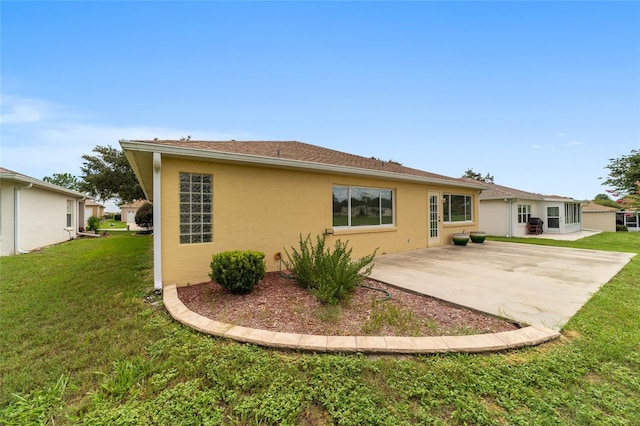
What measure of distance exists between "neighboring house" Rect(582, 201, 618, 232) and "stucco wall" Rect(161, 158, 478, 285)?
96.4 feet

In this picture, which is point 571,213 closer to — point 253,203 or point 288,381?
point 253,203

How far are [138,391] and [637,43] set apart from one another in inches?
628

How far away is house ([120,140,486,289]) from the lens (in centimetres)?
498

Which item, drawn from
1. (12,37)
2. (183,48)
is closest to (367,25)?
(183,48)

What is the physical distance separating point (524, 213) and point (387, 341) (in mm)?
19858

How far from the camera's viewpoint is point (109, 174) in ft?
76.0

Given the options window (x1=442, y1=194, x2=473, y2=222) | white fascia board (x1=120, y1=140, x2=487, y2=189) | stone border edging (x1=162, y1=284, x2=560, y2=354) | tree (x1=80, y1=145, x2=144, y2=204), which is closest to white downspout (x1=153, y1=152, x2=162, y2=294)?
white fascia board (x1=120, y1=140, x2=487, y2=189)

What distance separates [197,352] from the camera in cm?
274

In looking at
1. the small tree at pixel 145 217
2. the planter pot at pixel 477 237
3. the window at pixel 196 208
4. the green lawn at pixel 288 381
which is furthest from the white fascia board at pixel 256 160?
the small tree at pixel 145 217

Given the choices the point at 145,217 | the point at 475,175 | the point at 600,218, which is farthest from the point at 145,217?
the point at 475,175

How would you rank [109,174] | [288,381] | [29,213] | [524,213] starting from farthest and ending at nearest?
[109,174] < [524,213] < [29,213] < [288,381]

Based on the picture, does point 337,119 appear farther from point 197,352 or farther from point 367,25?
point 197,352

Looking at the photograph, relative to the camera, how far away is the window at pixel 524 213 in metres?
17.2

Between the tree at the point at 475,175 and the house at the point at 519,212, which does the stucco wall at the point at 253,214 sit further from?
the tree at the point at 475,175
